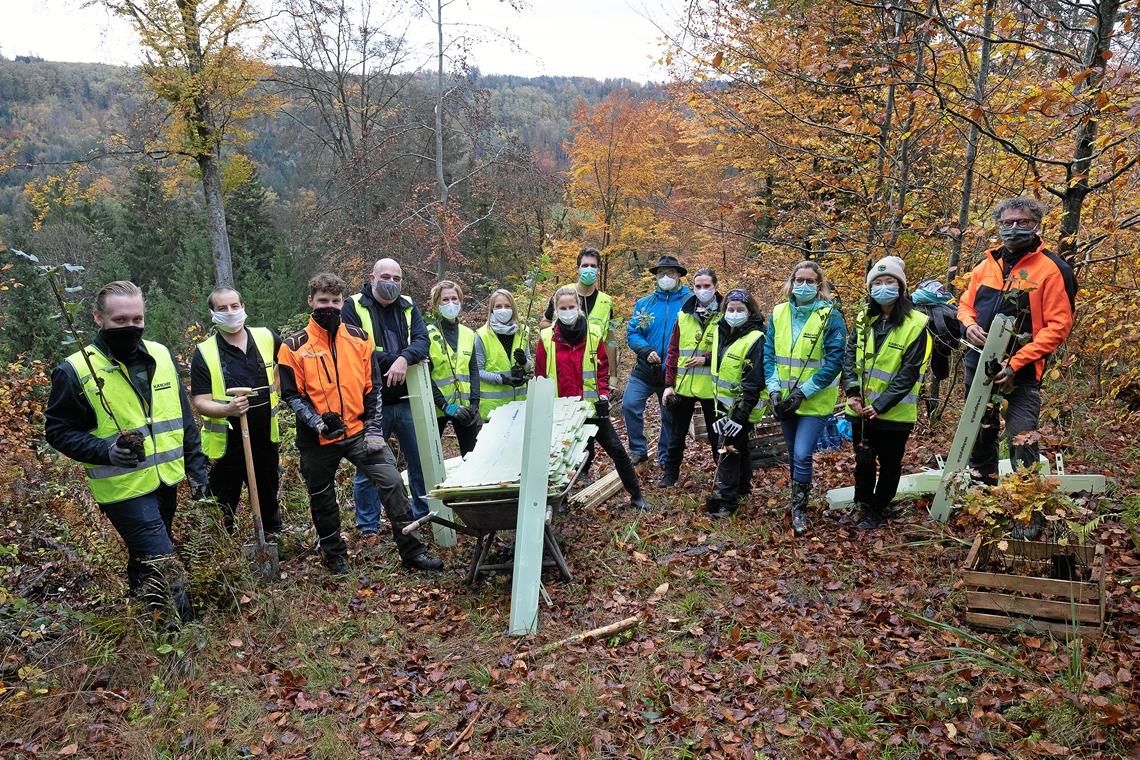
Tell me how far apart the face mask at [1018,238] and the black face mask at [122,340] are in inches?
228

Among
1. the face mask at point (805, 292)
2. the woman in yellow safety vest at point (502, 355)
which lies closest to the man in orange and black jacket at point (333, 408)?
the woman in yellow safety vest at point (502, 355)

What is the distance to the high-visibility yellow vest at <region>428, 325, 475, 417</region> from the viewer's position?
6.39 metres

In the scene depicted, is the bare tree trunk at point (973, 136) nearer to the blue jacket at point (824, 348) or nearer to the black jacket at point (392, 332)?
the blue jacket at point (824, 348)

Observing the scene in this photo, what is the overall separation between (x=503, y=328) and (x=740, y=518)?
2.88 metres

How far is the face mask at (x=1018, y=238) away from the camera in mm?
4617

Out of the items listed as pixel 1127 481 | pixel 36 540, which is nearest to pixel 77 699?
pixel 36 540

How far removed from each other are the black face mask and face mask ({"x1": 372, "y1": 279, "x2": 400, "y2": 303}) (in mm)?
1948

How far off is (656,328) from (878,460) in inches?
106

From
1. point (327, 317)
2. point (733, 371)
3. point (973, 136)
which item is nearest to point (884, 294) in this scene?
point (733, 371)

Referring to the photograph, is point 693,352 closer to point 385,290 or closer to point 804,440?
point 804,440

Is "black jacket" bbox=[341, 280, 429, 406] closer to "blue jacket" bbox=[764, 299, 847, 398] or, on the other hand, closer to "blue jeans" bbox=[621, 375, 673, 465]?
"blue jeans" bbox=[621, 375, 673, 465]

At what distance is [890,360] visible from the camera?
5.24 meters

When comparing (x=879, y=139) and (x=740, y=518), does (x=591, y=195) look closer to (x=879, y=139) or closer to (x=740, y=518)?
(x=879, y=139)

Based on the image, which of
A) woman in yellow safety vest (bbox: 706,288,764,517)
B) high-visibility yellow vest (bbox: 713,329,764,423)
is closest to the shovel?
woman in yellow safety vest (bbox: 706,288,764,517)
